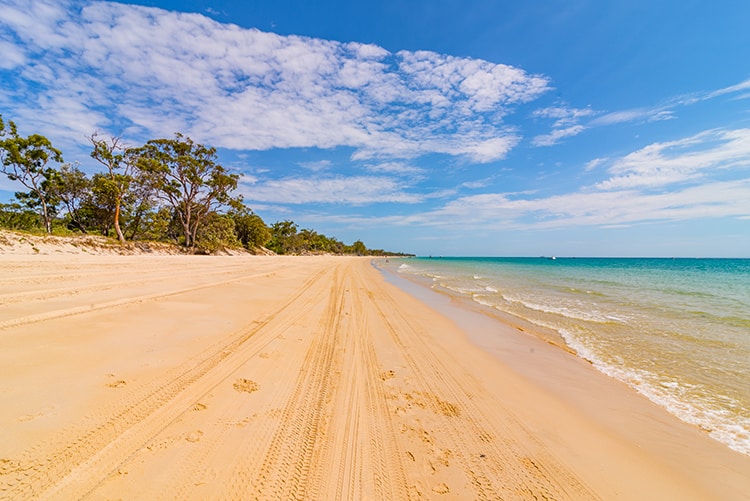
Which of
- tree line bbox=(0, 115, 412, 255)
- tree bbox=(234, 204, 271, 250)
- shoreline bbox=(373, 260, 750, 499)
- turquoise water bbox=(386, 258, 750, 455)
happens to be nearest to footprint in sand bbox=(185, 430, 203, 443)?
shoreline bbox=(373, 260, 750, 499)

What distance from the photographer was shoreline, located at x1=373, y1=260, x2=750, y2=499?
3521 millimetres

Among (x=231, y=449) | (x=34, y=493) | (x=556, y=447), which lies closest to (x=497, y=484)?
(x=556, y=447)

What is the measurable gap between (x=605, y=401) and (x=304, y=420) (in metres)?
4.92

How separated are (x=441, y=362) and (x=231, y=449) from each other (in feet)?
13.5

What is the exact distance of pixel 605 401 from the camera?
4.86 m

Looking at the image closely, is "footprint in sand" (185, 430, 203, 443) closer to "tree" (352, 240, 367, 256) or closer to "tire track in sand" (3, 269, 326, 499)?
"tire track in sand" (3, 269, 326, 499)

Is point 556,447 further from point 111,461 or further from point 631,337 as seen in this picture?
point 631,337

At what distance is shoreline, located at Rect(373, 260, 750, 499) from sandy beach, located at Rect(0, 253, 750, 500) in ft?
0.10

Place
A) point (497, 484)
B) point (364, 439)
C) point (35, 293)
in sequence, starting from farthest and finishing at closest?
point (35, 293) < point (364, 439) < point (497, 484)

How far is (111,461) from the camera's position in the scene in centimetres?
243

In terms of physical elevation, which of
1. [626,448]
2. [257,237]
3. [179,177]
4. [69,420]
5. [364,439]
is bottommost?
[626,448]

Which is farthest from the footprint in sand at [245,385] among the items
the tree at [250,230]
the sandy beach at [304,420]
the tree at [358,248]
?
the tree at [358,248]

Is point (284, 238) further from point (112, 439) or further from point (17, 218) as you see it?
point (112, 439)

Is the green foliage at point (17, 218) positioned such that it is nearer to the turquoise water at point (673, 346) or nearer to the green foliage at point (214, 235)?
the green foliage at point (214, 235)
